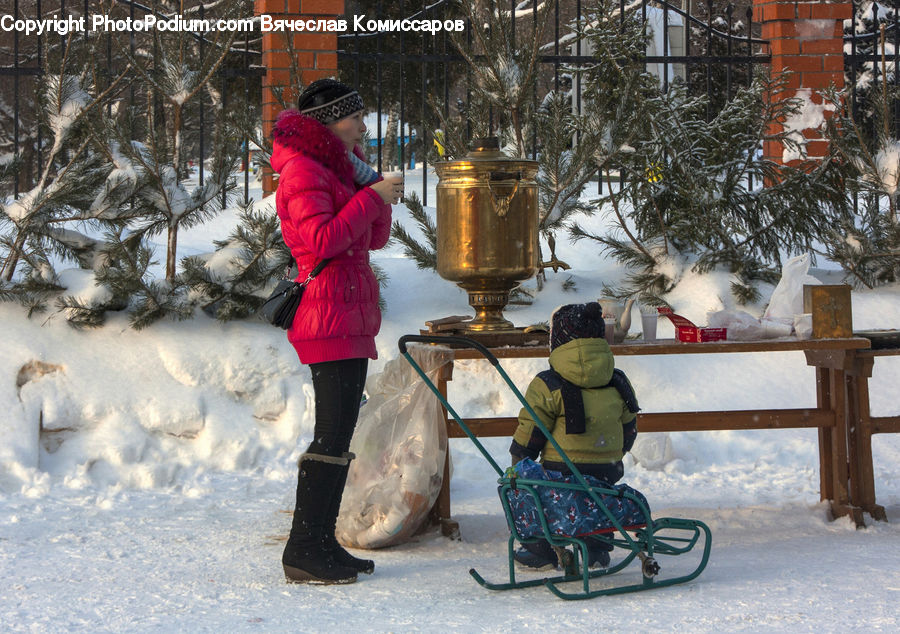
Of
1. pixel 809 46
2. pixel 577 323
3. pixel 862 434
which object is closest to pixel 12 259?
pixel 577 323

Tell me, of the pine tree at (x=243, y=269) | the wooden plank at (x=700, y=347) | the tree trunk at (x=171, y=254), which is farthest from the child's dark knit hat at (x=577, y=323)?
the tree trunk at (x=171, y=254)

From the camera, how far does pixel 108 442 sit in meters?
5.34

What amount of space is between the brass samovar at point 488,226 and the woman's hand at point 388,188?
2.82 feet

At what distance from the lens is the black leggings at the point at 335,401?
142 inches

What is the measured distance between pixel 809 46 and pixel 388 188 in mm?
5140

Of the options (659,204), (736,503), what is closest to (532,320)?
(659,204)

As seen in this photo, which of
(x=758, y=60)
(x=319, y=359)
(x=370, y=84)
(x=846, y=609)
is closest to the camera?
(x=846, y=609)

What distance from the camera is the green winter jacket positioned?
3652mm

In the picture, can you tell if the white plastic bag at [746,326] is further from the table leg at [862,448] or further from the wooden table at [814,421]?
the table leg at [862,448]

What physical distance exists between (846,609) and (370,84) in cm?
1250

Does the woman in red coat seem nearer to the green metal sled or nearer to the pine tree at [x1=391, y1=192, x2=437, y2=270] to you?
the green metal sled

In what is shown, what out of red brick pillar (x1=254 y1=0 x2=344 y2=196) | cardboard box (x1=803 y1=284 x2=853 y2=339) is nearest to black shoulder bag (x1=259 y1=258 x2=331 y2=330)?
cardboard box (x1=803 y1=284 x2=853 y2=339)

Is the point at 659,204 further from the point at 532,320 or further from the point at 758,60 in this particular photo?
the point at 758,60

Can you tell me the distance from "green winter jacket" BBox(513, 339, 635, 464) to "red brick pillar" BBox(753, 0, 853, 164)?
455cm
